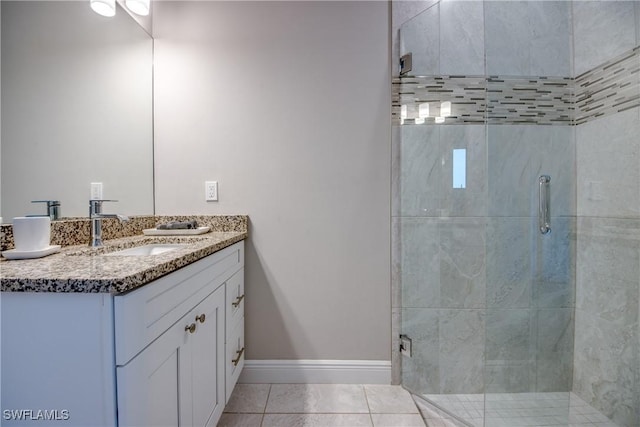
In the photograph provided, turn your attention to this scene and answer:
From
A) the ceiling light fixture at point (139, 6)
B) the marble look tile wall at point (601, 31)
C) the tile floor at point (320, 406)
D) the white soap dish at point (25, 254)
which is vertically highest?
the ceiling light fixture at point (139, 6)

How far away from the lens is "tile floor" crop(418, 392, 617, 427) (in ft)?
3.96

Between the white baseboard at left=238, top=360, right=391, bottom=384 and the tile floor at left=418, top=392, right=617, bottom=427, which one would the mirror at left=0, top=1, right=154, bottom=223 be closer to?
the white baseboard at left=238, top=360, right=391, bottom=384

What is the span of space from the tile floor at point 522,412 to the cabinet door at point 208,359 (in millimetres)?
966

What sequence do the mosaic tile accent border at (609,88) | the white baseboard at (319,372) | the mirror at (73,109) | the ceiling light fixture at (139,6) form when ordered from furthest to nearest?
the white baseboard at (319,372), the ceiling light fixture at (139,6), the mosaic tile accent border at (609,88), the mirror at (73,109)

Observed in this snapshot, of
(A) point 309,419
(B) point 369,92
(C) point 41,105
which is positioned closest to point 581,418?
(A) point 309,419

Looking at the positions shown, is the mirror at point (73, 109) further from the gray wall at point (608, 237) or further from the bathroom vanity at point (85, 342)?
the gray wall at point (608, 237)

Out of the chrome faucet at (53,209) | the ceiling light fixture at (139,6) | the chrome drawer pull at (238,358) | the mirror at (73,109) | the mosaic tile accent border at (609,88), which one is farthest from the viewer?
the ceiling light fixture at (139,6)

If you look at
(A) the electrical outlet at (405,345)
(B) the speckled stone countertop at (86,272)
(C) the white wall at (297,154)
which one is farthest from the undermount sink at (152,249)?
(A) the electrical outlet at (405,345)

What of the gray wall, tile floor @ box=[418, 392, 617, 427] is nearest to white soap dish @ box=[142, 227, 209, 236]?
tile floor @ box=[418, 392, 617, 427]

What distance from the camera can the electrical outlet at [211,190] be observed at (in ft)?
4.95

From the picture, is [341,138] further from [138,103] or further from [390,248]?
[138,103]

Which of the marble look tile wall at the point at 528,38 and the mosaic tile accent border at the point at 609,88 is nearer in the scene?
the mosaic tile accent border at the point at 609,88

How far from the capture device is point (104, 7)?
124 centimetres

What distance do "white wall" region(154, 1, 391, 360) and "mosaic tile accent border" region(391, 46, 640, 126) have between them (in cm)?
15
